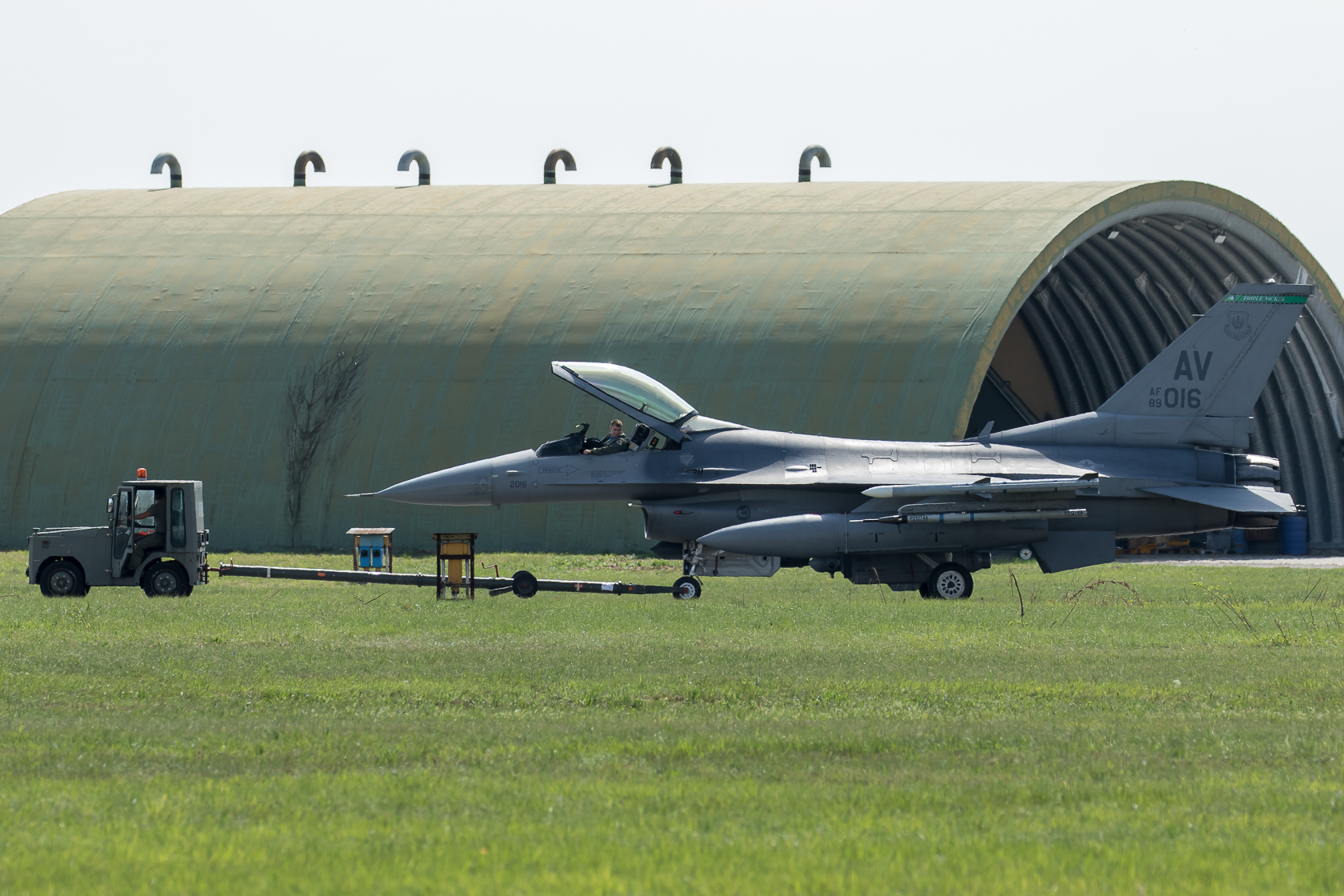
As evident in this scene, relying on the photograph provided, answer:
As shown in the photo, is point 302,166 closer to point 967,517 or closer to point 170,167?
point 170,167

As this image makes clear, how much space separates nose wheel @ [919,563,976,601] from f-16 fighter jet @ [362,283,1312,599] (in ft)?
0.09

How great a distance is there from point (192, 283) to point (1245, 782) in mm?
39529

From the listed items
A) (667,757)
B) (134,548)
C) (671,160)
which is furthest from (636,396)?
(671,160)

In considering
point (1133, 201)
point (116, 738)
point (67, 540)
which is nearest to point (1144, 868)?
point (116, 738)

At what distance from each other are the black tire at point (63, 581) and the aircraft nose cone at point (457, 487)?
513cm

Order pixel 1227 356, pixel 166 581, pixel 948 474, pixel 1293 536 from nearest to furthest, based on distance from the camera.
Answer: pixel 166 581 → pixel 948 474 → pixel 1227 356 → pixel 1293 536

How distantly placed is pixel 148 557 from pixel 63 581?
1.44 metres

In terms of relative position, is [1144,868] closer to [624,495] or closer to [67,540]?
[624,495]

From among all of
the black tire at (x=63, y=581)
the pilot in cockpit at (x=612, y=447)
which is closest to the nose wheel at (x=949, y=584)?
the pilot in cockpit at (x=612, y=447)

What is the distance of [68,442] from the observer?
41.9m

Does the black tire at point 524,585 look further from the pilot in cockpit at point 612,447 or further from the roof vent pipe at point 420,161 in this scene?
the roof vent pipe at point 420,161

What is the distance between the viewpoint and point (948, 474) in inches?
1067

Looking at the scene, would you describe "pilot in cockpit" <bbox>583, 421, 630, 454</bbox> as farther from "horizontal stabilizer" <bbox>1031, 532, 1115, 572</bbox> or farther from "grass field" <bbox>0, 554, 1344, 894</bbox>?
"horizontal stabilizer" <bbox>1031, 532, 1115, 572</bbox>

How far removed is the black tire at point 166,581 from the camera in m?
25.6
